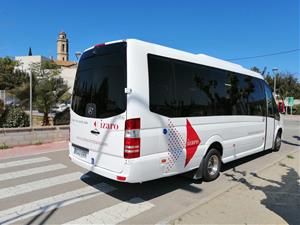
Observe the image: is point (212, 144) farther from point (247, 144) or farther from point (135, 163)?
point (135, 163)

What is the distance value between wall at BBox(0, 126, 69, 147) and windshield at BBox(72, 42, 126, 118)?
539cm

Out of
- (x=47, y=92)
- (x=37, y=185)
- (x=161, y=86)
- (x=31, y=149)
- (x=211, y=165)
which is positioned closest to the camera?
(x=161, y=86)

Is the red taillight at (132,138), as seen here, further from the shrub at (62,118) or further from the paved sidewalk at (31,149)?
the shrub at (62,118)

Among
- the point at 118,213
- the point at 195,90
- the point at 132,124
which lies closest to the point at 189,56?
the point at 195,90

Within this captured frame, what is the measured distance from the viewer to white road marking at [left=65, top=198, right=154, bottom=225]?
3.84 meters

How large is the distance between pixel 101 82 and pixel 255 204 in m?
3.51

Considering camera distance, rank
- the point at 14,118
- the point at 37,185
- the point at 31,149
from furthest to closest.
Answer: the point at 14,118
the point at 31,149
the point at 37,185

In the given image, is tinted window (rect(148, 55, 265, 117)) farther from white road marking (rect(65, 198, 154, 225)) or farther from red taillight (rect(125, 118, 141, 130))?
white road marking (rect(65, 198, 154, 225))

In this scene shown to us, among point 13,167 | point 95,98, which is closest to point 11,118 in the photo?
point 13,167

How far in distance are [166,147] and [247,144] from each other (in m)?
3.51

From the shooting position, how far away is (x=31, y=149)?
9055mm

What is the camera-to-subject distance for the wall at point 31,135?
30.1 ft

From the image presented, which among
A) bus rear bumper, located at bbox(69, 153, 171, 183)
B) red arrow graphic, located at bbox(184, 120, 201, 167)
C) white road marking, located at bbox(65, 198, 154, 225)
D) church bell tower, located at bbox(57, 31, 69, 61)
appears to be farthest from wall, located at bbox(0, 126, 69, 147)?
church bell tower, located at bbox(57, 31, 69, 61)

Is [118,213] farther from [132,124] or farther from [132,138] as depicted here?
[132,124]
